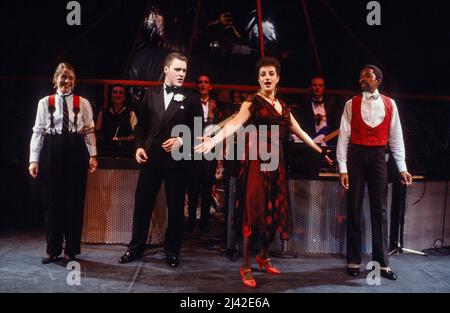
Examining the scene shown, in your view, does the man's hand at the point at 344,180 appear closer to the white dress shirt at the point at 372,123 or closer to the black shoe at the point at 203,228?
the white dress shirt at the point at 372,123

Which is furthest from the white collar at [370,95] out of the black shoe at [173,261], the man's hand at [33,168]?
the man's hand at [33,168]

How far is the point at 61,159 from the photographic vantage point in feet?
13.2

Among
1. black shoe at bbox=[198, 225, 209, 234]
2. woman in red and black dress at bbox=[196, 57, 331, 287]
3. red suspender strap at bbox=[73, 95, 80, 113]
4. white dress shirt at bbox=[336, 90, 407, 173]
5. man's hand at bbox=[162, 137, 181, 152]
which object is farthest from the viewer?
black shoe at bbox=[198, 225, 209, 234]

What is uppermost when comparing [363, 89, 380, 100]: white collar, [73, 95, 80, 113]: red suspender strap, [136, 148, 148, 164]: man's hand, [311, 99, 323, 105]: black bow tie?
[311, 99, 323, 105]: black bow tie

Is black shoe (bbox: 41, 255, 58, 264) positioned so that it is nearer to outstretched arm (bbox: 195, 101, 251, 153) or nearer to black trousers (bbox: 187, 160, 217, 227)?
black trousers (bbox: 187, 160, 217, 227)

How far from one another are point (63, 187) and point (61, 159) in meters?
0.26

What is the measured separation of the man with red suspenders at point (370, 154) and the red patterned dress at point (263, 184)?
24.6 inches

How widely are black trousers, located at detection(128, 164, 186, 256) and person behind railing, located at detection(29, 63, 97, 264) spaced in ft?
1.75

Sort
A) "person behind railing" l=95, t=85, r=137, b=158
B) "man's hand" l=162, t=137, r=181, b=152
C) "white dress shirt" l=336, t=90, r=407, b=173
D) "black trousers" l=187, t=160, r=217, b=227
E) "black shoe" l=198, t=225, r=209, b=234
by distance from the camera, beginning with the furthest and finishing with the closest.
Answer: "black shoe" l=198, t=225, r=209, b=234
"black trousers" l=187, t=160, r=217, b=227
"person behind railing" l=95, t=85, r=137, b=158
"white dress shirt" l=336, t=90, r=407, b=173
"man's hand" l=162, t=137, r=181, b=152

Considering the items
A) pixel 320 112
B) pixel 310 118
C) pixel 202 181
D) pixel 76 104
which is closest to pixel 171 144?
pixel 76 104

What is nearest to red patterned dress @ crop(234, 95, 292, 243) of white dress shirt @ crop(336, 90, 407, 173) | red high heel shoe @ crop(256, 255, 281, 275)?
red high heel shoe @ crop(256, 255, 281, 275)

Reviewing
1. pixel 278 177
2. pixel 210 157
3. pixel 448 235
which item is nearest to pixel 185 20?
pixel 210 157

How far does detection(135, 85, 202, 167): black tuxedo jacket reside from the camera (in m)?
4.03

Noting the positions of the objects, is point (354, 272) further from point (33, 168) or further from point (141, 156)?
point (33, 168)
